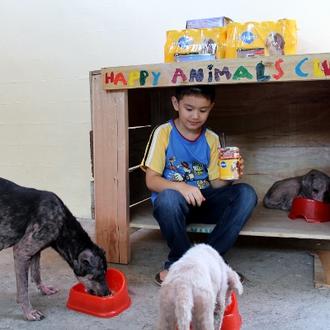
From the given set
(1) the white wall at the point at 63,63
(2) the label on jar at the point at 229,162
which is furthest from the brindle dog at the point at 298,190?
(1) the white wall at the point at 63,63

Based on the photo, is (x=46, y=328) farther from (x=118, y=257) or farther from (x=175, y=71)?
(x=175, y=71)

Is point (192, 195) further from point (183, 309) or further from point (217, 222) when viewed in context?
point (183, 309)

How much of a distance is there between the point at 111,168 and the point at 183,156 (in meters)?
0.37

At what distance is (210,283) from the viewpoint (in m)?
1.27

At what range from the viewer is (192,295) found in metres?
1.20

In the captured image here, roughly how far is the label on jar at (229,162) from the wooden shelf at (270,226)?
0.29 meters

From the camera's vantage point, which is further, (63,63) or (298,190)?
(63,63)

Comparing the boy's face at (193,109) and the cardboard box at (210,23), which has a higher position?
the cardboard box at (210,23)

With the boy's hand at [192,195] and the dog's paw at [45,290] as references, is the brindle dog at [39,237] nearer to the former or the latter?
the dog's paw at [45,290]

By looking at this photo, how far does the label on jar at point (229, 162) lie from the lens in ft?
6.51

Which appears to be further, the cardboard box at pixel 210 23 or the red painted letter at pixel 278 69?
the cardboard box at pixel 210 23

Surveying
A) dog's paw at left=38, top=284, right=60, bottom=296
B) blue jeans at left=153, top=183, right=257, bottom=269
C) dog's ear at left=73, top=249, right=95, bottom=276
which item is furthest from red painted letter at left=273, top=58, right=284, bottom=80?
dog's paw at left=38, top=284, right=60, bottom=296

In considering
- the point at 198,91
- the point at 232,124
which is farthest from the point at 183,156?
the point at 232,124

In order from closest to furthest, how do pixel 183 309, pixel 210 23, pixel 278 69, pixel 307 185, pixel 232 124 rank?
pixel 183 309, pixel 278 69, pixel 210 23, pixel 307 185, pixel 232 124
